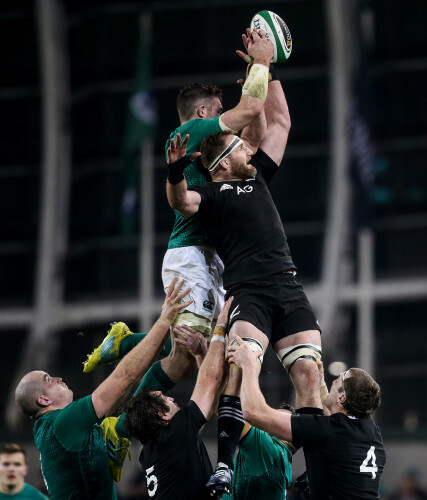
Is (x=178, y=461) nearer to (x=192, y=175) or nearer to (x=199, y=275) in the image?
(x=199, y=275)

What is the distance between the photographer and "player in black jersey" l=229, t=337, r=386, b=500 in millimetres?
6969

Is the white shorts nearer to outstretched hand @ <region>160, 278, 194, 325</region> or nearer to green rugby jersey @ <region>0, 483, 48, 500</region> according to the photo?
outstretched hand @ <region>160, 278, 194, 325</region>

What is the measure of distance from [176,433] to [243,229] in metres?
1.64

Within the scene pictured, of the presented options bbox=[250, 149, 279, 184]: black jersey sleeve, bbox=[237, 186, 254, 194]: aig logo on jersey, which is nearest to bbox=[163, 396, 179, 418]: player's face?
bbox=[237, 186, 254, 194]: aig logo on jersey

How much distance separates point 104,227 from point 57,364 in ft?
12.9

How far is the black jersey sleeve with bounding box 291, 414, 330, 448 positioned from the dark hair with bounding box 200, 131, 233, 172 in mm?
2143

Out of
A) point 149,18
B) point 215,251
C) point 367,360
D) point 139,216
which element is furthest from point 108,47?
point 215,251

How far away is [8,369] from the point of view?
26484mm

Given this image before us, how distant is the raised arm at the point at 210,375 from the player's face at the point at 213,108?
1.66m

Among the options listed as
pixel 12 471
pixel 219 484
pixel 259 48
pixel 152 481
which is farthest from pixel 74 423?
pixel 259 48

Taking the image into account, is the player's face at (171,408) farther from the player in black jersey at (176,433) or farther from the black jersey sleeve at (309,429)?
the black jersey sleeve at (309,429)

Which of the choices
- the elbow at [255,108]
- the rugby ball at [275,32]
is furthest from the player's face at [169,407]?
the rugby ball at [275,32]

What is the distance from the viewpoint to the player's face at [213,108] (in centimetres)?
815

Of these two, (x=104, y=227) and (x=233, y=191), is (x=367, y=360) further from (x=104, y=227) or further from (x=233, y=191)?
(x=233, y=191)
